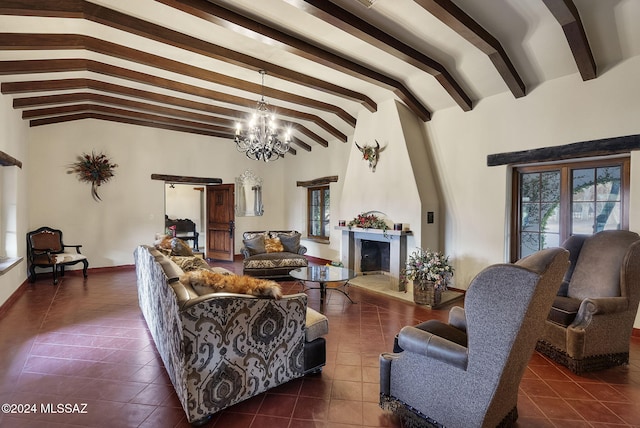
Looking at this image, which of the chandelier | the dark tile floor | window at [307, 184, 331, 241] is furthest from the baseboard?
window at [307, 184, 331, 241]

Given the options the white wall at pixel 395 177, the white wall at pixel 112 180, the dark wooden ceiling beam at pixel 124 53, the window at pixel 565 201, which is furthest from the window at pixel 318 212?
the window at pixel 565 201

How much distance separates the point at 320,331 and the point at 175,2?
3.10 m

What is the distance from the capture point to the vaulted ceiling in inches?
119

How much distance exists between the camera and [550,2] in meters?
2.74

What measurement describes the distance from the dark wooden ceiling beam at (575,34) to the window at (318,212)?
17.2 ft

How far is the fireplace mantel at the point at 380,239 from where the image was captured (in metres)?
5.12

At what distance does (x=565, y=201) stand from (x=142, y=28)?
539cm

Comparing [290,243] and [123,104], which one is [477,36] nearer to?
[290,243]

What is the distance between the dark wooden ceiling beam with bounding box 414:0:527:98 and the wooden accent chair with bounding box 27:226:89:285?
261 inches

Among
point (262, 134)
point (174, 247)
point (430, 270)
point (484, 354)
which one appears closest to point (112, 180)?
point (174, 247)

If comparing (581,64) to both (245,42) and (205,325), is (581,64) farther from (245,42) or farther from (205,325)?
(205,325)

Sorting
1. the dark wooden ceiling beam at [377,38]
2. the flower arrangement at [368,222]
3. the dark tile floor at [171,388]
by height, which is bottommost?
the dark tile floor at [171,388]

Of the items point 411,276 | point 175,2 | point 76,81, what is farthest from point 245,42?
point 411,276

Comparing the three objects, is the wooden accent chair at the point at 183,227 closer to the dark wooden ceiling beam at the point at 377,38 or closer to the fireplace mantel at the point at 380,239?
the fireplace mantel at the point at 380,239
